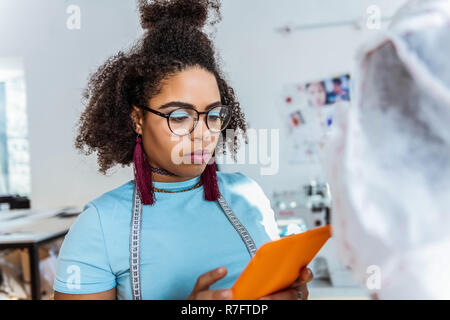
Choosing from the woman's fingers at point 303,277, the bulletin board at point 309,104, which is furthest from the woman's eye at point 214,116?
the bulletin board at point 309,104

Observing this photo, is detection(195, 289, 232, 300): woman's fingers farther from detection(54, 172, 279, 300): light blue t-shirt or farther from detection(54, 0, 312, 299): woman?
detection(54, 172, 279, 300): light blue t-shirt

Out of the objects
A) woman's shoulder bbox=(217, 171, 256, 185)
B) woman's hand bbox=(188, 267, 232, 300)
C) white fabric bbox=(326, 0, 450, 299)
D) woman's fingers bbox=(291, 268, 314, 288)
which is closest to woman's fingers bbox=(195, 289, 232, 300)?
woman's hand bbox=(188, 267, 232, 300)

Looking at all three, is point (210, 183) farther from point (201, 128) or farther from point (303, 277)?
point (303, 277)

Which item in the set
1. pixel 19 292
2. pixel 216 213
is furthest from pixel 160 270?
pixel 19 292

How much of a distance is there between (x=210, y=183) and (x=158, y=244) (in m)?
0.18

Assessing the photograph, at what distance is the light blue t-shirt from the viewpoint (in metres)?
0.65

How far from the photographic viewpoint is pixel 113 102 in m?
0.81

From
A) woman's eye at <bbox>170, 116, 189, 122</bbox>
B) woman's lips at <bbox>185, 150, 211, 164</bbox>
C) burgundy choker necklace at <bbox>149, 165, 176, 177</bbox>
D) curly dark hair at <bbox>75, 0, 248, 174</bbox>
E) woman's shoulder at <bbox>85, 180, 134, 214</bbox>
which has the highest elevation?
curly dark hair at <bbox>75, 0, 248, 174</bbox>

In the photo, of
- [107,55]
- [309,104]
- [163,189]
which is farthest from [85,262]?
[309,104]

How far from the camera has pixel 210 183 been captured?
806 mm

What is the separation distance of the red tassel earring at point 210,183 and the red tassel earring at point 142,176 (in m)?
0.12

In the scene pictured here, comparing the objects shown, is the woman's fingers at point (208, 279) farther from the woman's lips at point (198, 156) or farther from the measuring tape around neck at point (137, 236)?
the woman's lips at point (198, 156)
